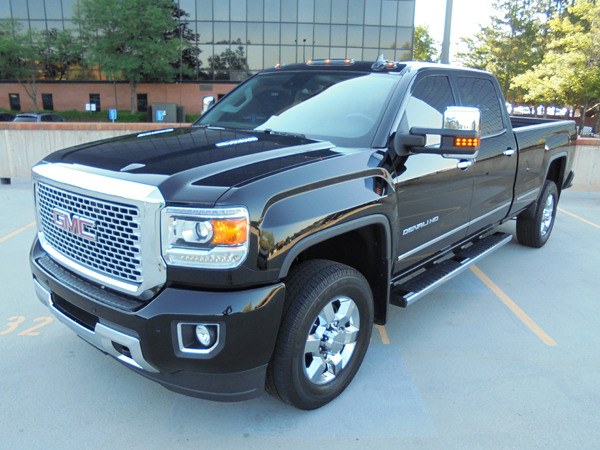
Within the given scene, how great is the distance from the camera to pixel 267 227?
2.31m

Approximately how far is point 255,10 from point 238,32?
6.34 ft

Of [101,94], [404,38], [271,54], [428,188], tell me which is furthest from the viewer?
[101,94]

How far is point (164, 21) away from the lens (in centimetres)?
3288

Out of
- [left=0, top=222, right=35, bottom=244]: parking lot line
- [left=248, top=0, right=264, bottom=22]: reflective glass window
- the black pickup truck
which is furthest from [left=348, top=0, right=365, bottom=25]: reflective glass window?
the black pickup truck

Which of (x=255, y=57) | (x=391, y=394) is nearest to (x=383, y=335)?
(x=391, y=394)

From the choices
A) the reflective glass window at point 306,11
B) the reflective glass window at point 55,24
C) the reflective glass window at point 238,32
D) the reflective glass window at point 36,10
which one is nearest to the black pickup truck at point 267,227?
the reflective glass window at point 306,11

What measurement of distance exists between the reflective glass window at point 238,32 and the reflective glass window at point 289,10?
114 inches

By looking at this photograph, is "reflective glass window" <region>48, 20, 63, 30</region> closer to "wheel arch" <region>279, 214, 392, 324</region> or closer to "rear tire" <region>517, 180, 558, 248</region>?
"rear tire" <region>517, 180, 558, 248</region>

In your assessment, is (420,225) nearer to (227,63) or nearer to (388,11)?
(227,63)

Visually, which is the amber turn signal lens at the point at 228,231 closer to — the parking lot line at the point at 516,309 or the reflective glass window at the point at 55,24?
the parking lot line at the point at 516,309

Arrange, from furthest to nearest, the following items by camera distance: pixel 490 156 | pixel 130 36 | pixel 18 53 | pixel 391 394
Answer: pixel 18 53 < pixel 130 36 < pixel 490 156 < pixel 391 394

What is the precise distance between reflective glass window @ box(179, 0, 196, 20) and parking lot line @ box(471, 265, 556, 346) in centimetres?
3525

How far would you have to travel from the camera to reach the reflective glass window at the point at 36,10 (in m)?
36.1

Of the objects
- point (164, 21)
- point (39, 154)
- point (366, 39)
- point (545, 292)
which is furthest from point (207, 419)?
point (366, 39)
